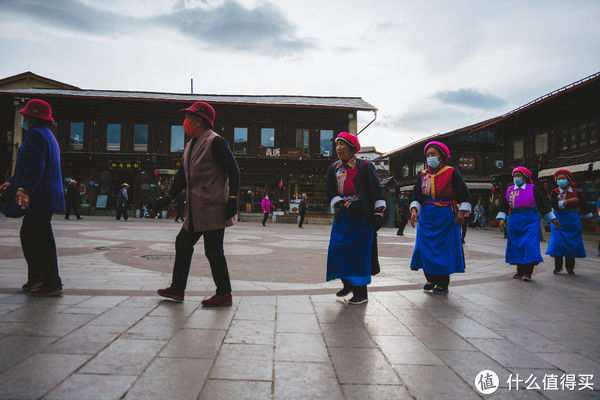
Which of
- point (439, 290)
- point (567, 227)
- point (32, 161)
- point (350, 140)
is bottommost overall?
point (439, 290)

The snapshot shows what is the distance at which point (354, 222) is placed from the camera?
14.3 feet

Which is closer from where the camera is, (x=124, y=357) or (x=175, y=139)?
(x=124, y=357)

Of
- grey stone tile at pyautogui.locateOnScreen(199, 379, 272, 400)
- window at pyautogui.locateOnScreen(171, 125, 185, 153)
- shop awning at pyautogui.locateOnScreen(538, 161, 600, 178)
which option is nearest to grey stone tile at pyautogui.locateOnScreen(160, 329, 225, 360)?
grey stone tile at pyautogui.locateOnScreen(199, 379, 272, 400)

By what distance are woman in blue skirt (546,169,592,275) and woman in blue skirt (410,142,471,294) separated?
3.18 m

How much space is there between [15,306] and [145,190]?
27288 millimetres

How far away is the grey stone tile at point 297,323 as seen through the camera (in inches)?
124

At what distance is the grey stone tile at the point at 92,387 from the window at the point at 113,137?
1200 inches

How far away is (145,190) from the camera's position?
29391 millimetres

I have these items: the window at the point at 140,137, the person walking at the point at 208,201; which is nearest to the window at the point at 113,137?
the window at the point at 140,137

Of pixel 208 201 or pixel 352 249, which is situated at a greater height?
pixel 208 201

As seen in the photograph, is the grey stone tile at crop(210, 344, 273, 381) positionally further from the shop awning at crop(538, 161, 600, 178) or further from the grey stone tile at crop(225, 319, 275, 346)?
the shop awning at crop(538, 161, 600, 178)

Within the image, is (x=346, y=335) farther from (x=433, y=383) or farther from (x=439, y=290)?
(x=439, y=290)

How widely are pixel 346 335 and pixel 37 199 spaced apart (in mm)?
3067

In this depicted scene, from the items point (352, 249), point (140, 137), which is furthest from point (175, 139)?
point (352, 249)
